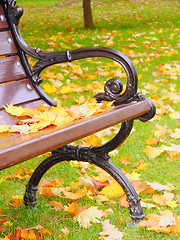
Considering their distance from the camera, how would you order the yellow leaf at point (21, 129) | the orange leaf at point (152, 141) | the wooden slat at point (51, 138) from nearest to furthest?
the wooden slat at point (51, 138) → the yellow leaf at point (21, 129) → the orange leaf at point (152, 141)

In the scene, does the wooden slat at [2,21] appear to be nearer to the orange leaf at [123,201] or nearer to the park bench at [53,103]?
the park bench at [53,103]

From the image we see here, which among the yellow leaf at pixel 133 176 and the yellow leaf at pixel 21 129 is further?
the yellow leaf at pixel 133 176

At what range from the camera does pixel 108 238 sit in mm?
1700

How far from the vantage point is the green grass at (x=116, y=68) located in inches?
73.4

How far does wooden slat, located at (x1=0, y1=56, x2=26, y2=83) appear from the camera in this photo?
205cm

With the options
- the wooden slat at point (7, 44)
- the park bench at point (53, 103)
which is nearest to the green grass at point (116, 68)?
the park bench at point (53, 103)

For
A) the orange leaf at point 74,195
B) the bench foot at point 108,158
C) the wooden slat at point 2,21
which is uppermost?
the wooden slat at point 2,21

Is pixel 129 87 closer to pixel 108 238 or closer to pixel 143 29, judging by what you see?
pixel 108 238

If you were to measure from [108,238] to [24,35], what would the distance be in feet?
21.7

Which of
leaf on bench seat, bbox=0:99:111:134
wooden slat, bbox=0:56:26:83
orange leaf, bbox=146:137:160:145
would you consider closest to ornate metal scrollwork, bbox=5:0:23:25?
wooden slat, bbox=0:56:26:83

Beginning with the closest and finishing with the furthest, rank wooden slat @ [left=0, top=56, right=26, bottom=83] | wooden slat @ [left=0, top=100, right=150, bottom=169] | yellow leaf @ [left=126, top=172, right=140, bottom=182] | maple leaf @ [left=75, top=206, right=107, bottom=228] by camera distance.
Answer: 1. wooden slat @ [left=0, top=100, right=150, bottom=169]
2. maple leaf @ [left=75, top=206, right=107, bottom=228]
3. wooden slat @ [left=0, top=56, right=26, bottom=83]
4. yellow leaf @ [left=126, top=172, right=140, bottom=182]

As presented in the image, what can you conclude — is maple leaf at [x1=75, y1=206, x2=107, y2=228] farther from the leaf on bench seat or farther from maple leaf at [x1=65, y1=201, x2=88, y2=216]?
the leaf on bench seat

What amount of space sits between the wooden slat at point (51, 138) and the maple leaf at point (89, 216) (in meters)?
0.56

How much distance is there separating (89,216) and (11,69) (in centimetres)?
91
